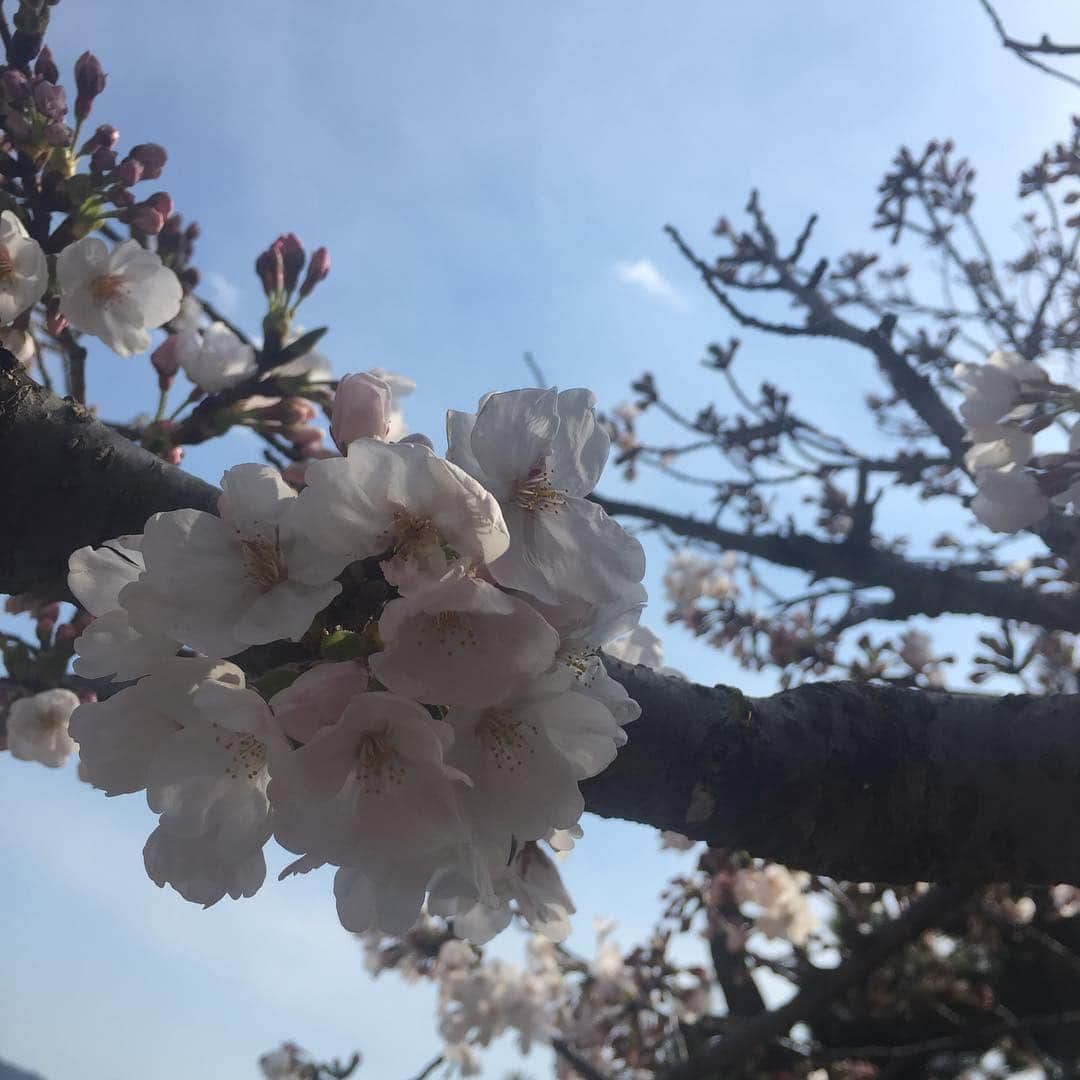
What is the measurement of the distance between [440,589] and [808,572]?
2.75m

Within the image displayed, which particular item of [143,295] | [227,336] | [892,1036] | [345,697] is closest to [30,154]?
[143,295]

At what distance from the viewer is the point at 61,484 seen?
47.5 inches

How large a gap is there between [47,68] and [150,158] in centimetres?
26

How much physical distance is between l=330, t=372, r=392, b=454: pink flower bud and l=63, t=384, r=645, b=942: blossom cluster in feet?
0.28

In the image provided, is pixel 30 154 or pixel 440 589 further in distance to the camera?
pixel 30 154

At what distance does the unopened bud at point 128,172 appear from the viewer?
1787mm

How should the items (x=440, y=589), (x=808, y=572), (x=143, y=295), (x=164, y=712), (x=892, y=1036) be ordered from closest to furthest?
(x=440, y=589) < (x=164, y=712) < (x=143, y=295) < (x=808, y=572) < (x=892, y=1036)

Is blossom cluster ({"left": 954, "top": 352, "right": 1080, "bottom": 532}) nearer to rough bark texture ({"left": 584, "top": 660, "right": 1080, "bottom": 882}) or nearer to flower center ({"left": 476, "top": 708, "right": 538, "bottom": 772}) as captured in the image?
rough bark texture ({"left": 584, "top": 660, "right": 1080, "bottom": 882})

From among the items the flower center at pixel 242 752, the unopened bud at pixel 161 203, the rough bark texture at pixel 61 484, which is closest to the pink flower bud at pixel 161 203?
the unopened bud at pixel 161 203

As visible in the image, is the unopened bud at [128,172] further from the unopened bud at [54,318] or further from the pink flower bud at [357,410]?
the pink flower bud at [357,410]

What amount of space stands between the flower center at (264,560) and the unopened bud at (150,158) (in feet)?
4.51

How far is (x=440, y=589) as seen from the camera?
82cm

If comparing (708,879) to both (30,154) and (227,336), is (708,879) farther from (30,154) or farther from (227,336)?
(30,154)

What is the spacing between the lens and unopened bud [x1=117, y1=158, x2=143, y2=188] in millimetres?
1787
